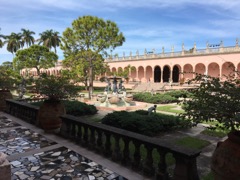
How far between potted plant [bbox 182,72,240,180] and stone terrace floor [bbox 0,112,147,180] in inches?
65.2

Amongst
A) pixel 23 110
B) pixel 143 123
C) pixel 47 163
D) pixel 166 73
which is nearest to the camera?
pixel 47 163

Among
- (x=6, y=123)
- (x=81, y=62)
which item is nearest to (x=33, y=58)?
(x=81, y=62)

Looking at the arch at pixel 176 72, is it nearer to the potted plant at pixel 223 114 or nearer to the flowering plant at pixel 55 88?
the flowering plant at pixel 55 88

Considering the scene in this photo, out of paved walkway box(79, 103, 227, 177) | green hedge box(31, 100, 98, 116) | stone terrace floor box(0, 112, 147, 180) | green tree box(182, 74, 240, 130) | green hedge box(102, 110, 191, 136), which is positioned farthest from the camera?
green hedge box(31, 100, 98, 116)

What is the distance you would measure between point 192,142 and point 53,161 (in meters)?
4.73

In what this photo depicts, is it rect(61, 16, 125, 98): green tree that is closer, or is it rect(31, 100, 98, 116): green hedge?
rect(31, 100, 98, 116): green hedge

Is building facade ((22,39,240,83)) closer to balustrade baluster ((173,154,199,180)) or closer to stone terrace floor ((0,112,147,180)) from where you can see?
stone terrace floor ((0,112,147,180))

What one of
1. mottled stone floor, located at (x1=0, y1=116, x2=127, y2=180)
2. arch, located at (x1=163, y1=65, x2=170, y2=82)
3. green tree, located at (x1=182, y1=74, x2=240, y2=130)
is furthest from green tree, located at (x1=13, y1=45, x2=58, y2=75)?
green tree, located at (x1=182, y1=74, x2=240, y2=130)

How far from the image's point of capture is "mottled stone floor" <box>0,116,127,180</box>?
14.3 ft

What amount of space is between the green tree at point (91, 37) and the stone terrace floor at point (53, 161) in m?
19.1

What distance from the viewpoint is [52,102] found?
24.0ft

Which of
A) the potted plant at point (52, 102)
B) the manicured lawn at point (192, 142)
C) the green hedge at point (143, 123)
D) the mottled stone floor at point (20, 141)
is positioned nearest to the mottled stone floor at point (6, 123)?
the mottled stone floor at point (20, 141)

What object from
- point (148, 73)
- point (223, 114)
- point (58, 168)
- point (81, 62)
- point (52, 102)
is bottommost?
point (58, 168)

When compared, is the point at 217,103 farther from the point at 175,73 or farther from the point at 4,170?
the point at 175,73
